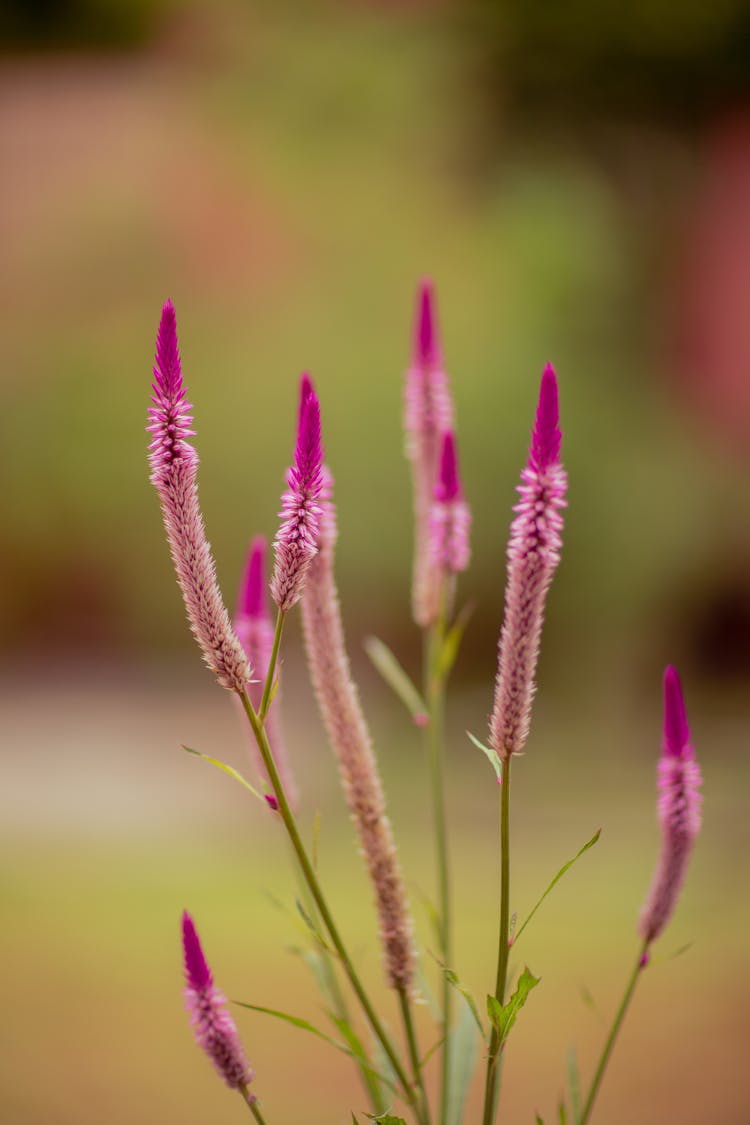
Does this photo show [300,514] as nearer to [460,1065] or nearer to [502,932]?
[502,932]

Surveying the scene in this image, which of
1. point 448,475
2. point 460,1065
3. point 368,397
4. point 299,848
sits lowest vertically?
point 460,1065

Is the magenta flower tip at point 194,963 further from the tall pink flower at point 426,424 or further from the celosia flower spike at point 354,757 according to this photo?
the tall pink flower at point 426,424

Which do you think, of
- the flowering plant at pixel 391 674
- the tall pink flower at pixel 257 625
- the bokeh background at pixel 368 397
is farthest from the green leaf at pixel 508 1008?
the bokeh background at pixel 368 397

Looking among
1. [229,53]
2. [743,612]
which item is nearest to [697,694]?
[743,612]

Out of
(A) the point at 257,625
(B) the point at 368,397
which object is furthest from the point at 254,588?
(B) the point at 368,397

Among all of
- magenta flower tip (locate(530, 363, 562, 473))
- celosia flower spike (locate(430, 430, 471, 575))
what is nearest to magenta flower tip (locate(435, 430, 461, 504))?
celosia flower spike (locate(430, 430, 471, 575))

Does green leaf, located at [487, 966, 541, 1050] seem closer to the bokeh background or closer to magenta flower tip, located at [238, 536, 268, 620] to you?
magenta flower tip, located at [238, 536, 268, 620]

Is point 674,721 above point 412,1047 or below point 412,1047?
above
